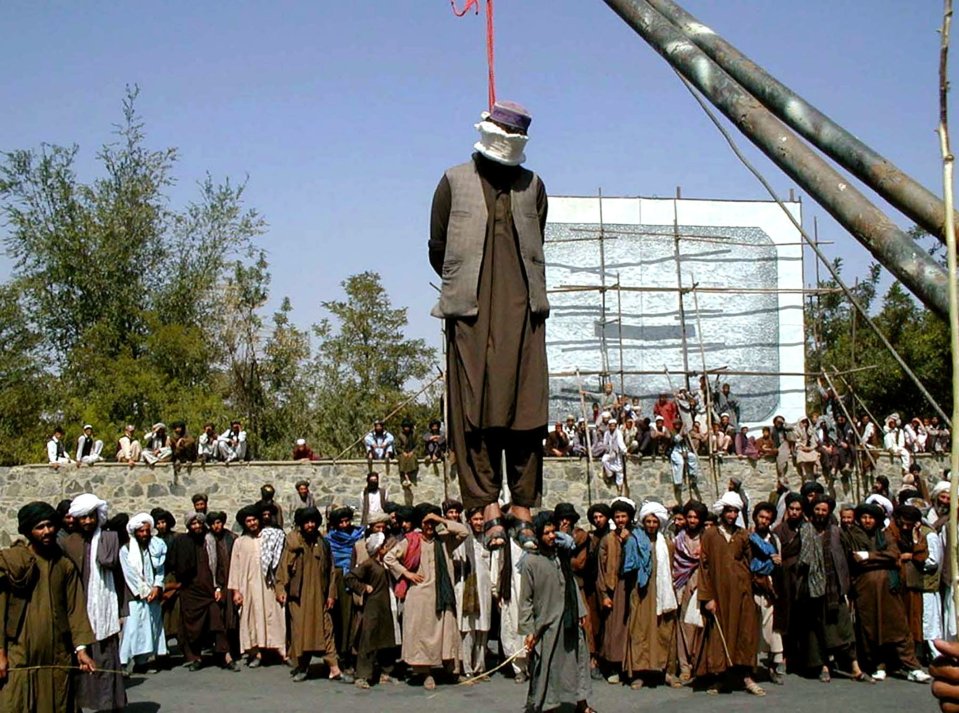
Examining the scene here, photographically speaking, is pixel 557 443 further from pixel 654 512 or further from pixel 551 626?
pixel 551 626

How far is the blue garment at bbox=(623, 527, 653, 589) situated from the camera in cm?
1084

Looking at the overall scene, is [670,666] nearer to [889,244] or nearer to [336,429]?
[889,244]

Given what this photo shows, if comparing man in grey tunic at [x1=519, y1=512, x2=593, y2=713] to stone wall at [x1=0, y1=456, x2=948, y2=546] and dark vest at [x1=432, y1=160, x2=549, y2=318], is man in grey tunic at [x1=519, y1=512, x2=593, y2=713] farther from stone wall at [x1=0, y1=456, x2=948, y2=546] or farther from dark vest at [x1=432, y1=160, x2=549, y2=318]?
stone wall at [x1=0, y1=456, x2=948, y2=546]

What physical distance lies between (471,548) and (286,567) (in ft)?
6.83

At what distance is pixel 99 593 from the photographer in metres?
9.37

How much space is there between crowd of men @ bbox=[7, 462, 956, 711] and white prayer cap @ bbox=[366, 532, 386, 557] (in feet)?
0.08

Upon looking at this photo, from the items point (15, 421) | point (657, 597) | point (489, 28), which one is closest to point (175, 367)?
point (15, 421)

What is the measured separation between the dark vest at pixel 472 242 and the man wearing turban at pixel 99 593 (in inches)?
204

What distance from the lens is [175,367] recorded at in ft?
87.4

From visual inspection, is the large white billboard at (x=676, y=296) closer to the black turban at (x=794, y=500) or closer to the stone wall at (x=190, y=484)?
the stone wall at (x=190, y=484)

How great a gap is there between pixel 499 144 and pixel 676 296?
2071cm

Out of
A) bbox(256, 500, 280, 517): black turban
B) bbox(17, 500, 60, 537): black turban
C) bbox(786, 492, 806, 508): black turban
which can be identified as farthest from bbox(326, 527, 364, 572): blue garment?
bbox(17, 500, 60, 537): black turban

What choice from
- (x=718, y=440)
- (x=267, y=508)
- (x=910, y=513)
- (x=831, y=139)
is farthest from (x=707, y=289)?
(x=831, y=139)

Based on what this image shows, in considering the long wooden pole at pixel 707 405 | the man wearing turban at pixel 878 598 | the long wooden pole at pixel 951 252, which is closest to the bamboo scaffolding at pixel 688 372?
the long wooden pole at pixel 707 405
